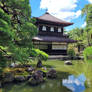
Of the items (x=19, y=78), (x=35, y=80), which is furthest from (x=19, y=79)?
(x=35, y=80)

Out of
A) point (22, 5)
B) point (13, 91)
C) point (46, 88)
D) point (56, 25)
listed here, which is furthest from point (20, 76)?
point (56, 25)

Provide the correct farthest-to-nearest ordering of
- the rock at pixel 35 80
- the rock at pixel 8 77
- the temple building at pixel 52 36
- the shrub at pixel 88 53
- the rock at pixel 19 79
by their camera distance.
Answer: the temple building at pixel 52 36 → the rock at pixel 19 79 → the rock at pixel 8 77 → the rock at pixel 35 80 → the shrub at pixel 88 53

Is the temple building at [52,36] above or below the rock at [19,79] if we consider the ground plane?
above

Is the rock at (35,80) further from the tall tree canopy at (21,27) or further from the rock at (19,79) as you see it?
the tall tree canopy at (21,27)

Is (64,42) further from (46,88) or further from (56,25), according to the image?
(46,88)

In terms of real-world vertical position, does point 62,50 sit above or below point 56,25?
below

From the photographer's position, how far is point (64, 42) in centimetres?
1402

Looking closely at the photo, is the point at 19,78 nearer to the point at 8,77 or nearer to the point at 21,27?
the point at 8,77

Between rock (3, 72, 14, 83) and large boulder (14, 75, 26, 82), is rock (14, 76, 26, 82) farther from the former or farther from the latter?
rock (3, 72, 14, 83)

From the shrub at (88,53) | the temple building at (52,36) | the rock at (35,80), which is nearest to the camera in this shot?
the shrub at (88,53)

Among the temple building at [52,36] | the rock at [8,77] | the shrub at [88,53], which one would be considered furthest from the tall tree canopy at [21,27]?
the temple building at [52,36]

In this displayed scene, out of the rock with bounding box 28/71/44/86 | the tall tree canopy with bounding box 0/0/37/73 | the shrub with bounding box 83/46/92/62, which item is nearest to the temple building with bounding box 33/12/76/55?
the tall tree canopy with bounding box 0/0/37/73

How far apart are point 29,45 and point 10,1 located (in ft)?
6.90

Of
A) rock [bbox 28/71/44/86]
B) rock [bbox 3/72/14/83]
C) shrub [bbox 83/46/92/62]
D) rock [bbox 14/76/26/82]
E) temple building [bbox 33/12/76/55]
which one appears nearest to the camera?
shrub [bbox 83/46/92/62]
